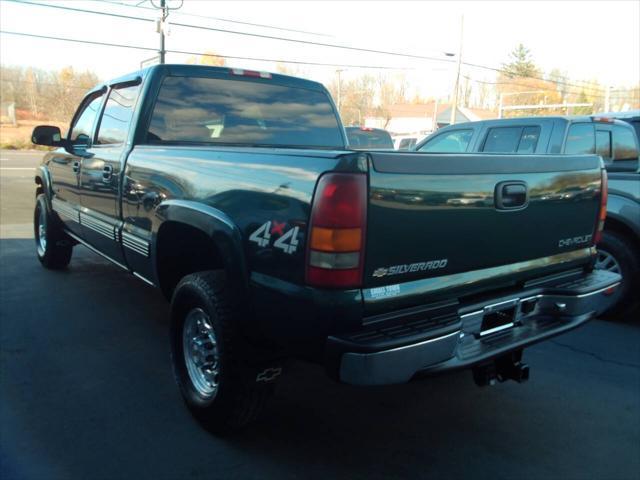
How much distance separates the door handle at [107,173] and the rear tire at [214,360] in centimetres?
140

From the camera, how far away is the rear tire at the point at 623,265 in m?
4.93

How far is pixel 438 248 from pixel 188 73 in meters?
2.54

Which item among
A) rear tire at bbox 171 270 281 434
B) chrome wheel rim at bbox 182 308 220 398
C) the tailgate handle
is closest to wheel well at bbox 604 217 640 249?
the tailgate handle

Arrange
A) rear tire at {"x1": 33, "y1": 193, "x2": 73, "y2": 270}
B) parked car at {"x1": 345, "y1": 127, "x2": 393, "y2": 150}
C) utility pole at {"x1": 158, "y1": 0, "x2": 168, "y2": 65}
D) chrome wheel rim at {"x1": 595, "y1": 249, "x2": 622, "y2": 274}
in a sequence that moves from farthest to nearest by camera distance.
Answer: utility pole at {"x1": 158, "y1": 0, "x2": 168, "y2": 65} → parked car at {"x1": 345, "y1": 127, "x2": 393, "y2": 150} → rear tire at {"x1": 33, "y1": 193, "x2": 73, "y2": 270} → chrome wheel rim at {"x1": 595, "y1": 249, "x2": 622, "y2": 274}

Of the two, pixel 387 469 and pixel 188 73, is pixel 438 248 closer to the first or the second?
pixel 387 469

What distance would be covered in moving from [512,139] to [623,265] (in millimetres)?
1806

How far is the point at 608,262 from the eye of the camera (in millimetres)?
5113

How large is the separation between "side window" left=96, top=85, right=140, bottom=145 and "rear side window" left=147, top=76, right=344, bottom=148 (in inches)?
12.7

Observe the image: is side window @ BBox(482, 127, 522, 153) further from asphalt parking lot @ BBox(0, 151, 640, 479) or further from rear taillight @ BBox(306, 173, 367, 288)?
rear taillight @ BBox(306, 173, 367, 288)

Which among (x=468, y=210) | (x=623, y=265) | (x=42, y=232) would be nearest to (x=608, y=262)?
(x=623, y=265)

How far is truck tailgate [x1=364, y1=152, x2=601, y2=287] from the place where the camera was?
218 cm

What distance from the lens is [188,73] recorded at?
156 inches

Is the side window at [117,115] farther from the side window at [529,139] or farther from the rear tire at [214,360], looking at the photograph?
the side window at [529,139]

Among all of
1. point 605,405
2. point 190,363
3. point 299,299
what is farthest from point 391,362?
point 605,405
